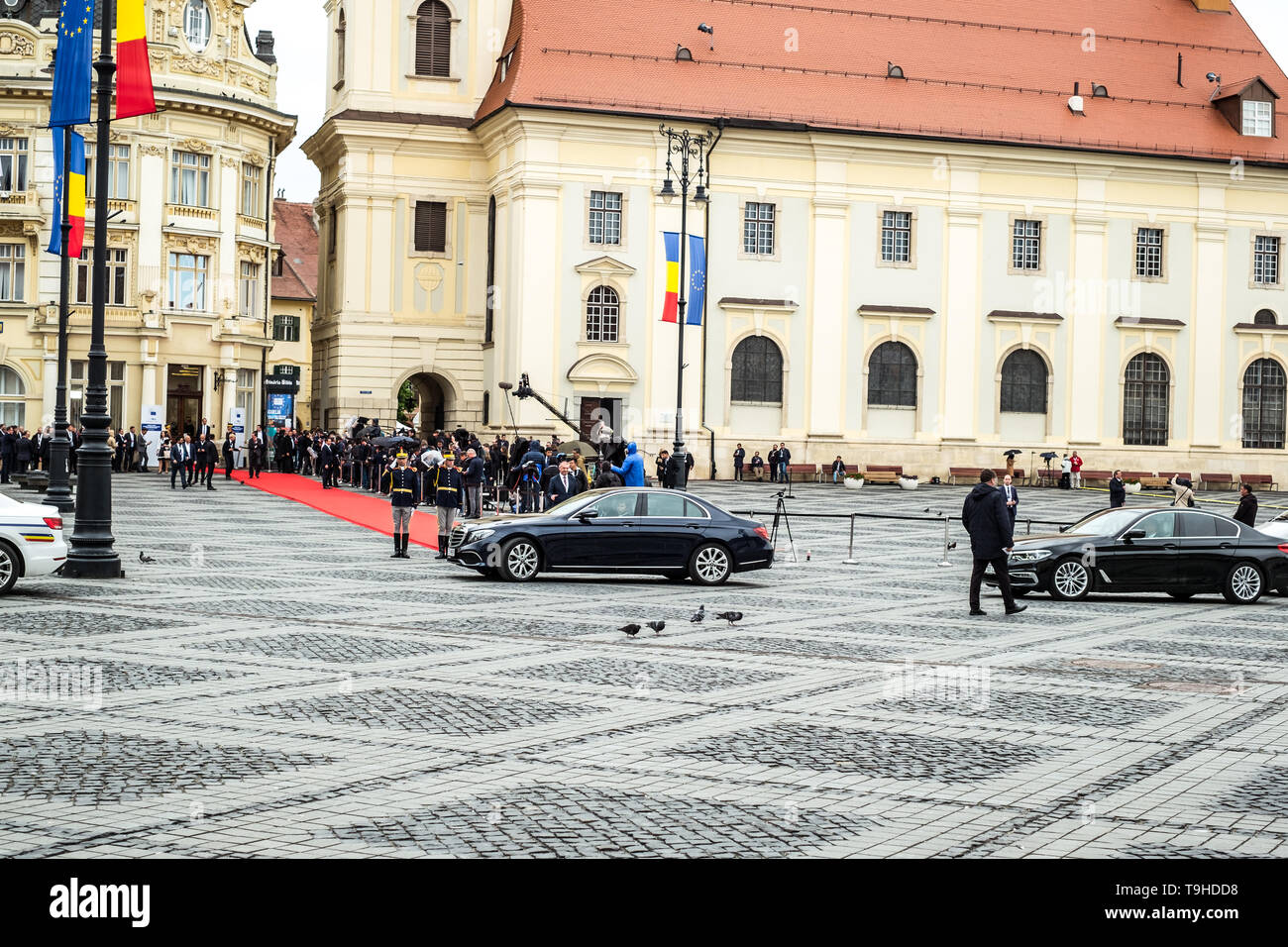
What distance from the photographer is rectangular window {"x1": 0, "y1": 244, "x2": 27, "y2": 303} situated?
59.5 metres

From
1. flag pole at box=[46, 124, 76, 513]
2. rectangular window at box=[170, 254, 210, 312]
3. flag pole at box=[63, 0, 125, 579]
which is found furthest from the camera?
rectangular window at box=[170, 254, 210, 312]

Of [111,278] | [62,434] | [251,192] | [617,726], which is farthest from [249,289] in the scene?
[617,726]

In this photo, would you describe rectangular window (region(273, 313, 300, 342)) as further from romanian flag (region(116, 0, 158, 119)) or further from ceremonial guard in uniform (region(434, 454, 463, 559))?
romanian flag (region(116, 0, 158, 119))

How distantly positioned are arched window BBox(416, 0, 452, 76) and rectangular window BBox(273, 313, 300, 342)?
1302 inches

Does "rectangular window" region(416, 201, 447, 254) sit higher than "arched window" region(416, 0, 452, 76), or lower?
lower

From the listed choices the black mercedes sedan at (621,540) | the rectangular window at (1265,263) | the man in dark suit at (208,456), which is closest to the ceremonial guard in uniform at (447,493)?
the black mercedes sedan at (621,540)

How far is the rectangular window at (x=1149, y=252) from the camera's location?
63.6 metres

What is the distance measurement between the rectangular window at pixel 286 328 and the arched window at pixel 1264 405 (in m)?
52.0

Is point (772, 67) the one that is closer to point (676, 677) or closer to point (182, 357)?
point (182, 357)

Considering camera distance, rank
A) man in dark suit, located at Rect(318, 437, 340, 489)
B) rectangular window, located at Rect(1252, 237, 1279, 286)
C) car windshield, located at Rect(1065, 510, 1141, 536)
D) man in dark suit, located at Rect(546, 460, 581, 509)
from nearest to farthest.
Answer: car windshield, located at Rect(1065, 510, 1141, 536)
man in dark suit, located at Rect(546, 460, 581, 509)
man in dark suit, located at Rect(318, 437, 340, 489)
rectangular window, located at Rect(1252, 237, 1279, 286)

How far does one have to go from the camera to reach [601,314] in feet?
192

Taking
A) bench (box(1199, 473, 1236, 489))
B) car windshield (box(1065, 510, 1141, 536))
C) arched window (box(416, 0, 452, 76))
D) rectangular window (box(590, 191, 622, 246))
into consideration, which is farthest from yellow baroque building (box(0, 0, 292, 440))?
car windshield (box(1065, 510, 1141, 536))
